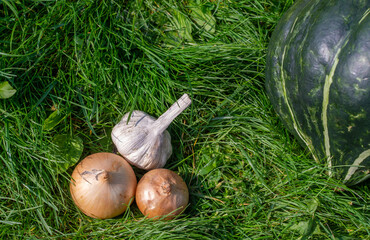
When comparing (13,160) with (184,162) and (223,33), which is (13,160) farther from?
(223,33)

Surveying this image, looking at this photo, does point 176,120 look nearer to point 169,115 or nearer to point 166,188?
point 169,115

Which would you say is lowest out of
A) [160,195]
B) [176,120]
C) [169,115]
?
[160,195]

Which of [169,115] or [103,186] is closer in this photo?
[103,186]

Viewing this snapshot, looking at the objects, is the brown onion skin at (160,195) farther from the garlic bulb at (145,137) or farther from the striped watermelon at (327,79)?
the striped watermelon at (327,79)

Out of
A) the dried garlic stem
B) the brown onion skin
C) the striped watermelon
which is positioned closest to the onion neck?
the brown onion skin

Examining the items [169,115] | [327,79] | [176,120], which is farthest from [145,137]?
[327,79]

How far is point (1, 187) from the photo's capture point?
2328mm

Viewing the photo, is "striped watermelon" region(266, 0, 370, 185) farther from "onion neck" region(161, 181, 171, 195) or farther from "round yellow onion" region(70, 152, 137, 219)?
"round yellow onion" region(70, 152, 137, 219)

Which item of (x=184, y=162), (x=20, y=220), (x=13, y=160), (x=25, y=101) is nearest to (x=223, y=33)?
(x=184, y=162)

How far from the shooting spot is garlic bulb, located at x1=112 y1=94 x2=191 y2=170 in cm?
234

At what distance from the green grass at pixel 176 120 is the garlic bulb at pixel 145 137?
0.14 m

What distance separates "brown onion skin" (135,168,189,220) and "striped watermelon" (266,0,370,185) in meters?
0.78

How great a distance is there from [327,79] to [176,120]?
1.00m

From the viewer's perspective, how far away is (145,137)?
2350mm
